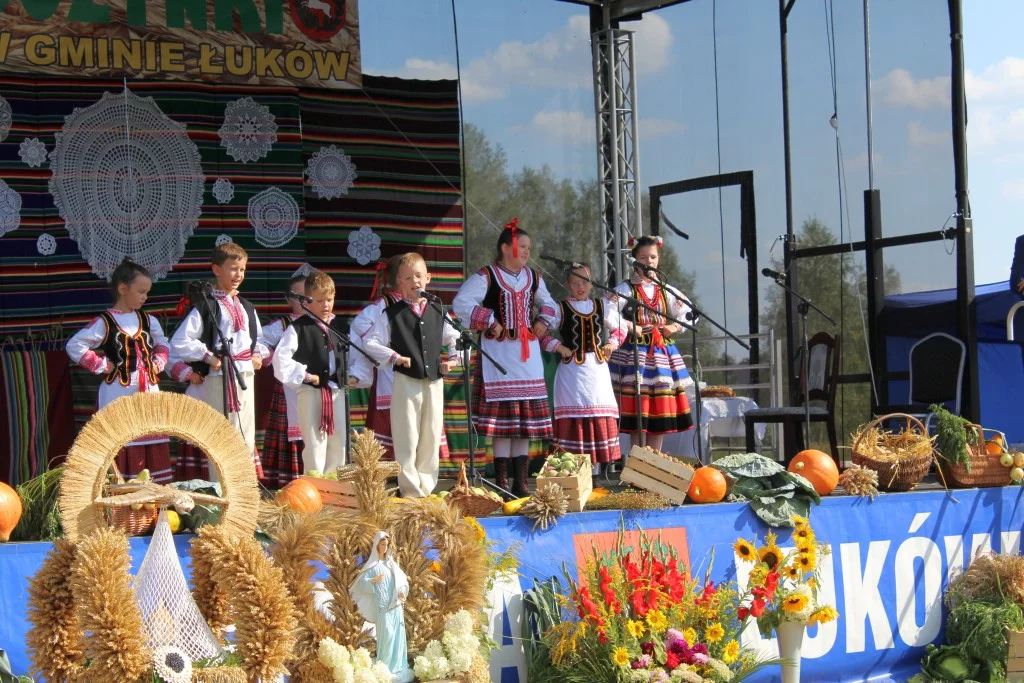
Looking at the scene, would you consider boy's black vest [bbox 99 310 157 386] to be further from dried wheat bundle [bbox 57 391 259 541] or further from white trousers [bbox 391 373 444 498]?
dried wheat bundle [bbox 57 391 259 541]

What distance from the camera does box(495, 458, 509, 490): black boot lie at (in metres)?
6.78

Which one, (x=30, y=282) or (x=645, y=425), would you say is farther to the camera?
(x=30, y=282)

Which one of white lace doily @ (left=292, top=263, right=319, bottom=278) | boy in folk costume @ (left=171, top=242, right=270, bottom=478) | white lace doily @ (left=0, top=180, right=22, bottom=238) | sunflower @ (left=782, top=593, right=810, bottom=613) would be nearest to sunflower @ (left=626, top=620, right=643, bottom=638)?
sunflower @ (left=782, top=593, right=810, bottom=613)

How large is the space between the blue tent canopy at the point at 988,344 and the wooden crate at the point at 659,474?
3426 mm

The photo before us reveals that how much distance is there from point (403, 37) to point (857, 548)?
5.69 meters

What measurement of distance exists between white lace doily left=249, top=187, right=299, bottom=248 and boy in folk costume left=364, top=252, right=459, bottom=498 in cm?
258

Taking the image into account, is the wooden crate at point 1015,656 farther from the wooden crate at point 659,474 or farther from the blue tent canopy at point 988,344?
the blue tent canopy at point 988,344

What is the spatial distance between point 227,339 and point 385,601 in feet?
11.7

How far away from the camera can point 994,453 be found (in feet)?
18.4

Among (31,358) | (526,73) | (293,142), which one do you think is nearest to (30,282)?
(31,358)

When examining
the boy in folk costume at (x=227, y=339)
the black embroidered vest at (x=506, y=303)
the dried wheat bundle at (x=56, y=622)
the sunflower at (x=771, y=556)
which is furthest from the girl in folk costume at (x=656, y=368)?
the dried wheat bundle at (x=56, y=622)

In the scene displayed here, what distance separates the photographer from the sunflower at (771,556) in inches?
169

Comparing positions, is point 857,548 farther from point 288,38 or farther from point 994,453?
point 288,38

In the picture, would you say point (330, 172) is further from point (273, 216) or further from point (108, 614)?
point (108, 614)
